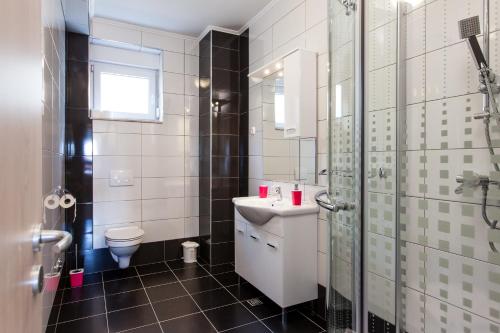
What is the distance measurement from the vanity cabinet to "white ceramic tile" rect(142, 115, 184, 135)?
5.51 ft

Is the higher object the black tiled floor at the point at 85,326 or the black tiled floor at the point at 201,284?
the black tiled floor at the point at 201,284

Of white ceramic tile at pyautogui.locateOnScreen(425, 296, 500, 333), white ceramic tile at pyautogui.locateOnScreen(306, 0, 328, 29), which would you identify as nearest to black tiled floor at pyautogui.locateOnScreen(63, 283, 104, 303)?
white ceramic tile at pyautogui.locateOnScreen(425, 296, 500, 333)

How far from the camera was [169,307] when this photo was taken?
7.38ft

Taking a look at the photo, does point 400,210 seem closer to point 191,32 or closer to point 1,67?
point 1,67

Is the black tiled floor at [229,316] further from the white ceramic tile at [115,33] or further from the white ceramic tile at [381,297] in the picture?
the white ceramic tile at [115,33]

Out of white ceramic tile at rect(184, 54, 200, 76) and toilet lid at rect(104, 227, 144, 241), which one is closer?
toilet lid at rect(104, 227, 144, 241)

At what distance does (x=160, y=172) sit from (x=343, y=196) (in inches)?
94.6

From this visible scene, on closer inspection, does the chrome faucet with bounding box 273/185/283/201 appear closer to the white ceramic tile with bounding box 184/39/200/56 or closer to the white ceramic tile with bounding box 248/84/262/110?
the white ceramic tile with bounding box 248/84/262/110

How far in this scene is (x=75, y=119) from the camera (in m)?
2.84

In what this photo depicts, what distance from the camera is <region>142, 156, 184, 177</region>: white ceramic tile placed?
3197 mm

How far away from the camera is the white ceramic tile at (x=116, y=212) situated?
297 cm

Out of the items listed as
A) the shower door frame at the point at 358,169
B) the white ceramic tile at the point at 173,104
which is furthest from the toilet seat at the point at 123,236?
the shower door frame at the point at 358,169

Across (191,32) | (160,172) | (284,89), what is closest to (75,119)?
(160,172)

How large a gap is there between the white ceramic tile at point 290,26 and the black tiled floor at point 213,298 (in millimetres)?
2240
